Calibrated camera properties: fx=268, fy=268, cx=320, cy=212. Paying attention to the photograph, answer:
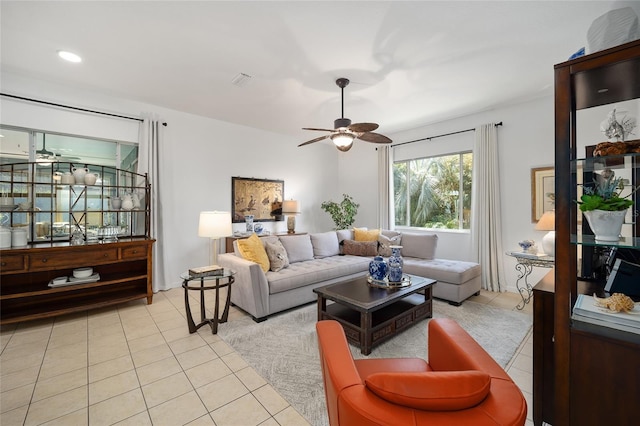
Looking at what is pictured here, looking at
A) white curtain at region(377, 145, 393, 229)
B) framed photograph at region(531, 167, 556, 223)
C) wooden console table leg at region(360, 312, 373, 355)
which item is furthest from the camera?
white curtain at region(377, 145, 393, 229)

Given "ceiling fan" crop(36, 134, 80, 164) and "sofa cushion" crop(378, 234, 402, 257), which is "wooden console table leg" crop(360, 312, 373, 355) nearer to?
"sofa cushion" crop(378, 234, 402, 257)

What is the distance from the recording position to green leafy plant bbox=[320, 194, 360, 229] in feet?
19.4

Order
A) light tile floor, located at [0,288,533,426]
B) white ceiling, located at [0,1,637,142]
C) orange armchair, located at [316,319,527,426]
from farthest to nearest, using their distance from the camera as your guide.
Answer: white ceiling, located at [0,1,637,142]
light tile floor, located at [0,288,533,426]
orange armchair, located at [316,319,527,426]

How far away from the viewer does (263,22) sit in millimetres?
2244

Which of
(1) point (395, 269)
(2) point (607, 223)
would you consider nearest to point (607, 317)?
(2) point (607, 223)

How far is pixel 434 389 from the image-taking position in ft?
2.62

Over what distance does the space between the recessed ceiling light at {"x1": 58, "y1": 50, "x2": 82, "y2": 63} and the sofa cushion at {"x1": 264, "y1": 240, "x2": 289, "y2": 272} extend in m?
2.82

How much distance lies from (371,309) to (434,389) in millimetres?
1568

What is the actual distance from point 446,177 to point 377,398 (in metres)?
4.81

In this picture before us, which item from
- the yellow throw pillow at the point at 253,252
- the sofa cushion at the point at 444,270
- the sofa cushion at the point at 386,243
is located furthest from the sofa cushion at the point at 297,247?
the sofa cushion at the point at 444,270

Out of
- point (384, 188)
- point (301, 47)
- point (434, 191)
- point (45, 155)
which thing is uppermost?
point (301, 47)

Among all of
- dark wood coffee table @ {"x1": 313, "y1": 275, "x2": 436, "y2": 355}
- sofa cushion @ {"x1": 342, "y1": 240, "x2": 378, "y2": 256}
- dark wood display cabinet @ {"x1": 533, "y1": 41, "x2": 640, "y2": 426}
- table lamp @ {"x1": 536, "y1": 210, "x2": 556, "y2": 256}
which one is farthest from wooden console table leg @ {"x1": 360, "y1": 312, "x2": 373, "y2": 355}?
table lamp @ {"x1": 536, "y1": 210, "x2": 556, "y2": 256}

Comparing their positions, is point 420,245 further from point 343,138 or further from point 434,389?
point 434,389

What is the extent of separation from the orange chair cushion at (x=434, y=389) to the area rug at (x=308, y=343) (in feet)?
3.47
